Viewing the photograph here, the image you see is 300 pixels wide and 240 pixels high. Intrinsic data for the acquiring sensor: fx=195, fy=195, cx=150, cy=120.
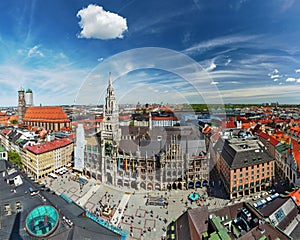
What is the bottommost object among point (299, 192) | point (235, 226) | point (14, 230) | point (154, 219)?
point (154, 219)

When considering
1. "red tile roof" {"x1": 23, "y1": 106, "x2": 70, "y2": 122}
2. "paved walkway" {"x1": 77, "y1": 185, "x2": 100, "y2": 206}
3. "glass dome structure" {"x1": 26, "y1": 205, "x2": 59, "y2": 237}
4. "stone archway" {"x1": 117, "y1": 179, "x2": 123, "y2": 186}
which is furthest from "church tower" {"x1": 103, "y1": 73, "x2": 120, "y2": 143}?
"red tile roof" {"x1": 23, "y1": 106, "x2": 70, "y2": 122}

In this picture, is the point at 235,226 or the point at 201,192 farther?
the point at 201,192

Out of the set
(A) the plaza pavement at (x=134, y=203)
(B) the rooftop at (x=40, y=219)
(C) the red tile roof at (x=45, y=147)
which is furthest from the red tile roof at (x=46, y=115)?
(B) the rooftop at (x=40, y=219)

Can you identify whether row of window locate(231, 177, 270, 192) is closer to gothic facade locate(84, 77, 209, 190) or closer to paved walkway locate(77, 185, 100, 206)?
gothic facade locate(84, 77, 209, 190)

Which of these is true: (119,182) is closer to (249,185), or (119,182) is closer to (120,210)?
(120,210)

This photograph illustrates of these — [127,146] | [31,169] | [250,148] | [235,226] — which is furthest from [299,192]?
[31,169]

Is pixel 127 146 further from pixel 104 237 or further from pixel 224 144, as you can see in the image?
pixel 104 237

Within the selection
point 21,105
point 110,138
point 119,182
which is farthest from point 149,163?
point 21,105

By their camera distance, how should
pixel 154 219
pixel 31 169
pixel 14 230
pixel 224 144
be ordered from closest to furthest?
pixel 14 230 < pixel 154 219 < pixel 224 144 < pixel 31 169
